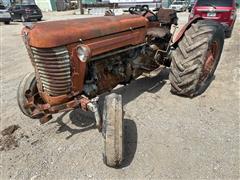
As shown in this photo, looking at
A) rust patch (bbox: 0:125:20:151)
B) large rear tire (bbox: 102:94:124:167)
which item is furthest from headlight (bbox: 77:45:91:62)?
rust patch (bbox: 0:125:20:151)

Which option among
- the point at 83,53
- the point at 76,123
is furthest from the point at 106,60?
the point at 76,123

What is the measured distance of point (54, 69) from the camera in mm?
3238

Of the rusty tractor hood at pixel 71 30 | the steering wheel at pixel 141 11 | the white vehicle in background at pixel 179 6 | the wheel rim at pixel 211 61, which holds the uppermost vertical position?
the rusty tractor hood at pixel 71 30

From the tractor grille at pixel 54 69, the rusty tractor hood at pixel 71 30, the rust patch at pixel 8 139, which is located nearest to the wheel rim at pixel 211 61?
the rusty tractor hood at pixel 71 30

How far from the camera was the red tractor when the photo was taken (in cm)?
313

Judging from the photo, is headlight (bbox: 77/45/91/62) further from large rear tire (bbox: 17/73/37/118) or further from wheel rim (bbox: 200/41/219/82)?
wheel rim (bbox: 200/41/219/82)

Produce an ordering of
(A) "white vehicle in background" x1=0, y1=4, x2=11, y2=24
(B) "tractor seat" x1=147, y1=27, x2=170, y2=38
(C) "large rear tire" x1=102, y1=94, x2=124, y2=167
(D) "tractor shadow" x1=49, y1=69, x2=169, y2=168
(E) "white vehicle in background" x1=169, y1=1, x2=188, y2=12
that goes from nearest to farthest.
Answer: (C) "large rear tire" x1=102, y1=94, x2=124, y2=167, (D) "tractor shadow" x1=49, y1=69, x2=169, y2=168, (B) "tractor seat" x1=147, y1=27, x2=170, y2=38, (A) "white vehicle in background" x1=0, y1=4, x2=11, y2=24, (E) "white vehicle in background" x1=169, y1=1, x2=188, y2=12

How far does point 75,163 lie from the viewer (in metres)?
3.39

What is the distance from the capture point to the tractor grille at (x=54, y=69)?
3170 millimetres

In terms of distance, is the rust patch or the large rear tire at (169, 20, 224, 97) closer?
the rust patch

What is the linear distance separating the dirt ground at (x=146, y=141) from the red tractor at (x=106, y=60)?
34 cm

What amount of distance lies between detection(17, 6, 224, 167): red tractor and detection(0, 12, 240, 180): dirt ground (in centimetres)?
34

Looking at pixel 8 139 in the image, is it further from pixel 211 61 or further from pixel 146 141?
pixel 211 61

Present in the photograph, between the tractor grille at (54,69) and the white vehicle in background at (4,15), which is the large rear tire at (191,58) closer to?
the tractor grille at (54,69)
